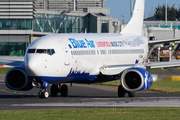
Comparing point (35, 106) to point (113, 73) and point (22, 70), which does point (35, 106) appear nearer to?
point (22, 70)

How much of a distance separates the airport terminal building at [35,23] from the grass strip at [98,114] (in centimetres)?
6007

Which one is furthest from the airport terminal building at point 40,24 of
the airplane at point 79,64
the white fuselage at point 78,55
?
the airplane at point 79,64

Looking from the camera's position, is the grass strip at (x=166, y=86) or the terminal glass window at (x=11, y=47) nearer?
the grass strip at (x=166, y=86)

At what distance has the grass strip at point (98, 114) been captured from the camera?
16.9m

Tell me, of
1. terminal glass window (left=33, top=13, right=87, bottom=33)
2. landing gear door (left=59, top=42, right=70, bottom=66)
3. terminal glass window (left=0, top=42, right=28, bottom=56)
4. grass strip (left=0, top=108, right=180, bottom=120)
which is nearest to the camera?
grass strip (left=0, top=108, right=180, bottom=120)

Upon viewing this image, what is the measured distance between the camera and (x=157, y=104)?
870 inches

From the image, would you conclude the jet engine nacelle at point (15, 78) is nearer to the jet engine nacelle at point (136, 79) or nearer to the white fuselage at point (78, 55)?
the white fuselage at point (78, 55)

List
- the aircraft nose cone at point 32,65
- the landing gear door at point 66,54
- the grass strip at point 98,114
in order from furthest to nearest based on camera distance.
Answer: the landing gear door at point 66,54
the aircraft nose cone at point 32,65
the grass strip at point 98,114

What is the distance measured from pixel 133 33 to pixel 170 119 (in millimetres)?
21309

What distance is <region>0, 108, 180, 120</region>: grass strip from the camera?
16859mm

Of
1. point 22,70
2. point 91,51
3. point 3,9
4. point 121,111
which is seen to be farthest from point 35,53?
point 3,9

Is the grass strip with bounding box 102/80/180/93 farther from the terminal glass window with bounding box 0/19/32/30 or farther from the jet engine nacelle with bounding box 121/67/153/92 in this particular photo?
the terminal glass window with bounding box 0/19/32/30

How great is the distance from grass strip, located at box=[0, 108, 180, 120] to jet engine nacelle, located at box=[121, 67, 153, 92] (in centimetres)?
644

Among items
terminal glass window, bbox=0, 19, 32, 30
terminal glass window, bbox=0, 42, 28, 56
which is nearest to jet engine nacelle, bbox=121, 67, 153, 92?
terminal glass window, bbox=0, 19, 32, 30
